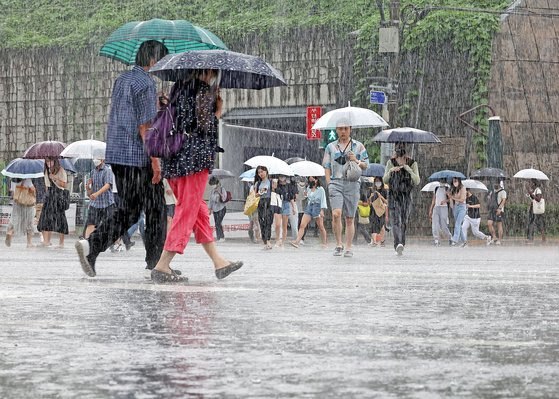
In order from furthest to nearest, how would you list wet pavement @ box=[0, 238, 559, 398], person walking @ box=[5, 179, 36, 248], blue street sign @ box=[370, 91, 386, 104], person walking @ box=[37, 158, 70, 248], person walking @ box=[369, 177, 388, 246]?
1. blue street sign @ box=[370, 91, 386, 104]
2. person walking @ box=[369, 177, 388, 246]
3. person walking @ box=[5, 179, 36, 248]
4. person walking @ box=[37, 158, 70, 248]
5. wet pavement @ box=[0, 238, 559, 398]

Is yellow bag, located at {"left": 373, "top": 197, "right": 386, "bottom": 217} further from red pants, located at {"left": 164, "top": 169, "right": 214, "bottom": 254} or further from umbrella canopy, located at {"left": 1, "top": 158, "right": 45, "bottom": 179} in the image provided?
red pants, located at {"left": 164, "top": 169, "right": 214, "bottom": 254}

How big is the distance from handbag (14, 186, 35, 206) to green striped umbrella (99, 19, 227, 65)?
33.1 ft

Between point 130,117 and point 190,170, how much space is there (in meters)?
0.86

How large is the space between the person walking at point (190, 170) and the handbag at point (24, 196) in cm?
1346

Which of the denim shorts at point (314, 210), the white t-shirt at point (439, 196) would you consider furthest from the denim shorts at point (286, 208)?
the white t-shirt at point (439, 196)

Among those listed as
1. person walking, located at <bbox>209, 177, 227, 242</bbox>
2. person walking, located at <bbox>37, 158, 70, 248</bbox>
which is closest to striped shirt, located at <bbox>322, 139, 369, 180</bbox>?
person walking, located at <bbox>37, 158, 70, 248</bbox>

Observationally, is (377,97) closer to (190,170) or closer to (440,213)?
(440,213)

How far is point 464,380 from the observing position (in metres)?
4.23

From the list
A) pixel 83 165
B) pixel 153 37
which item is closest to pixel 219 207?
pixel 83 165

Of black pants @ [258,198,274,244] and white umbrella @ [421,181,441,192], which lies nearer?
black pants @ [258,198,274,244]

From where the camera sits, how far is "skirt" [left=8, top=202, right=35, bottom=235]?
885 inches

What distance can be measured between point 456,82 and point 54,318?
30.1m

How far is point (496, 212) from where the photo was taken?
29953 millimetres

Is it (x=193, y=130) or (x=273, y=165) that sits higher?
(x=273, y=165)
